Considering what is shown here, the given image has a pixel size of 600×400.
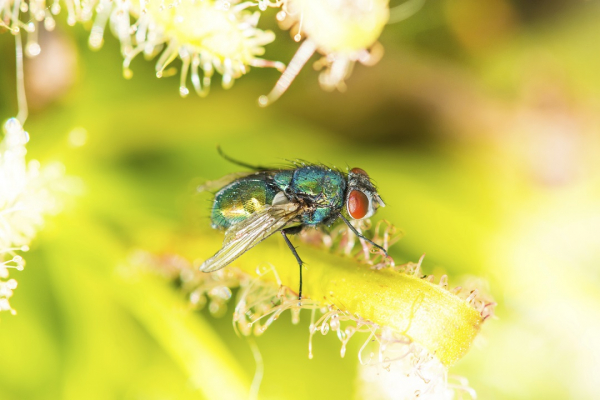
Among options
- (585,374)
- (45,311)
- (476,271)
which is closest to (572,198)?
(476,271)

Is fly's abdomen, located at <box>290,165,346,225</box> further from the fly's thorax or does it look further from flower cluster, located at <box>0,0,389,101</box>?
flower cluster, located at <box>0,0,389,101</box>

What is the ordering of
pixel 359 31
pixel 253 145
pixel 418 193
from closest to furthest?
pixel 359 31
pixel 418 193
pixel 253 145

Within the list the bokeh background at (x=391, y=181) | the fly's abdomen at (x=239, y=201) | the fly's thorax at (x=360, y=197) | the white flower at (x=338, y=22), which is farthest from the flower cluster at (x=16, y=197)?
the fly's thorax at (x=360, y=197)

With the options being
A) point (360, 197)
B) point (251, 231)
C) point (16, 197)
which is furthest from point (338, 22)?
point (16, 197)

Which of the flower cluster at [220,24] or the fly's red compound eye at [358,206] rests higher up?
the flower cluster at [220,24]

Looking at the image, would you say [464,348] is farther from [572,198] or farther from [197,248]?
[572,198]

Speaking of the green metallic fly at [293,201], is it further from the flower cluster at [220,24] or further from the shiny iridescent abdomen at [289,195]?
the flower cluster at [220,24]
